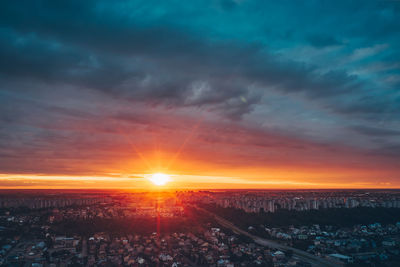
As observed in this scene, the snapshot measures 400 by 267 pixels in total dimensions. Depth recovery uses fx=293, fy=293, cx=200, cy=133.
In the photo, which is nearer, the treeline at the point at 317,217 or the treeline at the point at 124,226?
the treeline at the point at 124,226

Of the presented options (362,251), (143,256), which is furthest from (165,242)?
(362,251)

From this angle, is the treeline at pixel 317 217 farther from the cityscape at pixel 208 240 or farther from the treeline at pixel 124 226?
the treeline at pixel 124 226

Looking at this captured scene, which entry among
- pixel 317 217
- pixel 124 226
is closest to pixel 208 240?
pixel 124 226

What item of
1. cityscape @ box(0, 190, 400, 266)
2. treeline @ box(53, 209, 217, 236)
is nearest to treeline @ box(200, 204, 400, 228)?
cityscape @ box(0, 190, 400, 266)

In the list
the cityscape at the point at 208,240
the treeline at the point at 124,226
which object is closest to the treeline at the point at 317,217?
the cityscape at the point at 208,240

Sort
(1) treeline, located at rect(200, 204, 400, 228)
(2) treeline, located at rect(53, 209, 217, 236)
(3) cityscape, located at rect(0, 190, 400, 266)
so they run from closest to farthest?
(3) cityscape, located at rect(0, 190, 400, 266), (2) treeline, located at rect(53, 209, 217, 236), (1) treeline, located at rect(200, 204, 400, 228)

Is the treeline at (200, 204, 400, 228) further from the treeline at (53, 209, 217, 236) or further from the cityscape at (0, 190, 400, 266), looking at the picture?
the treeline at (53, 209, 217, 236)

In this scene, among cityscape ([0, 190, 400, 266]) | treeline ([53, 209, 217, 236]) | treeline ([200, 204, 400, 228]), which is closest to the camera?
cityscape ([0, 190, 400, 266])

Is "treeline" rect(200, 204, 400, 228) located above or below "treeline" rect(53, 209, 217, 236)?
below
